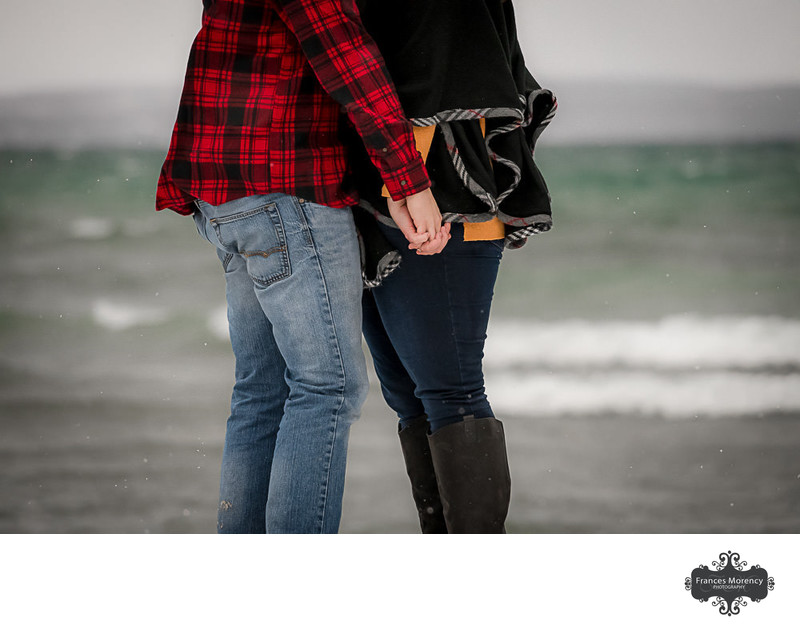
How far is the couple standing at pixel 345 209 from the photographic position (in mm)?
938

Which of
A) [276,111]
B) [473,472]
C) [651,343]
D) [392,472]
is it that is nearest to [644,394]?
[651,343]

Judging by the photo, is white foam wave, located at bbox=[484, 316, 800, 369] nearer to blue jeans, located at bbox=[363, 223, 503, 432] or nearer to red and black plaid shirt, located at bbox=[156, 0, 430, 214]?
blue jeans, located at bbox=[363, 223, 503, 432]

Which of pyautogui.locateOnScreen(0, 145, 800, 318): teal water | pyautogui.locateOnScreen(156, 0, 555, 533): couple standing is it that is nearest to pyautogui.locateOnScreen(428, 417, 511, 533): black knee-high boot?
pyautogui.locateOnScreen(156, 0, 555, 533): couple standing

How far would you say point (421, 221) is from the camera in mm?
969

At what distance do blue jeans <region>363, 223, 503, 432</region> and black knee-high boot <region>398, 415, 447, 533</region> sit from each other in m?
0.11

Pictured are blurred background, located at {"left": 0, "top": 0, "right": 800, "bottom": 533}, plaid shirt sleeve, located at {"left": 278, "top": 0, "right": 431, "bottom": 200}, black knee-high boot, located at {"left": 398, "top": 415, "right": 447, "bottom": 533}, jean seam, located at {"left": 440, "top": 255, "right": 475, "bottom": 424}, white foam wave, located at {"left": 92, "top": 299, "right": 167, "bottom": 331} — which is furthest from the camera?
white foam wave, located at {"left": 92, "top": 299, "right": 167, "bottom": 331}

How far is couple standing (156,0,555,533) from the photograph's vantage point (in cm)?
94

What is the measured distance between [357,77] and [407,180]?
5.6 inches
